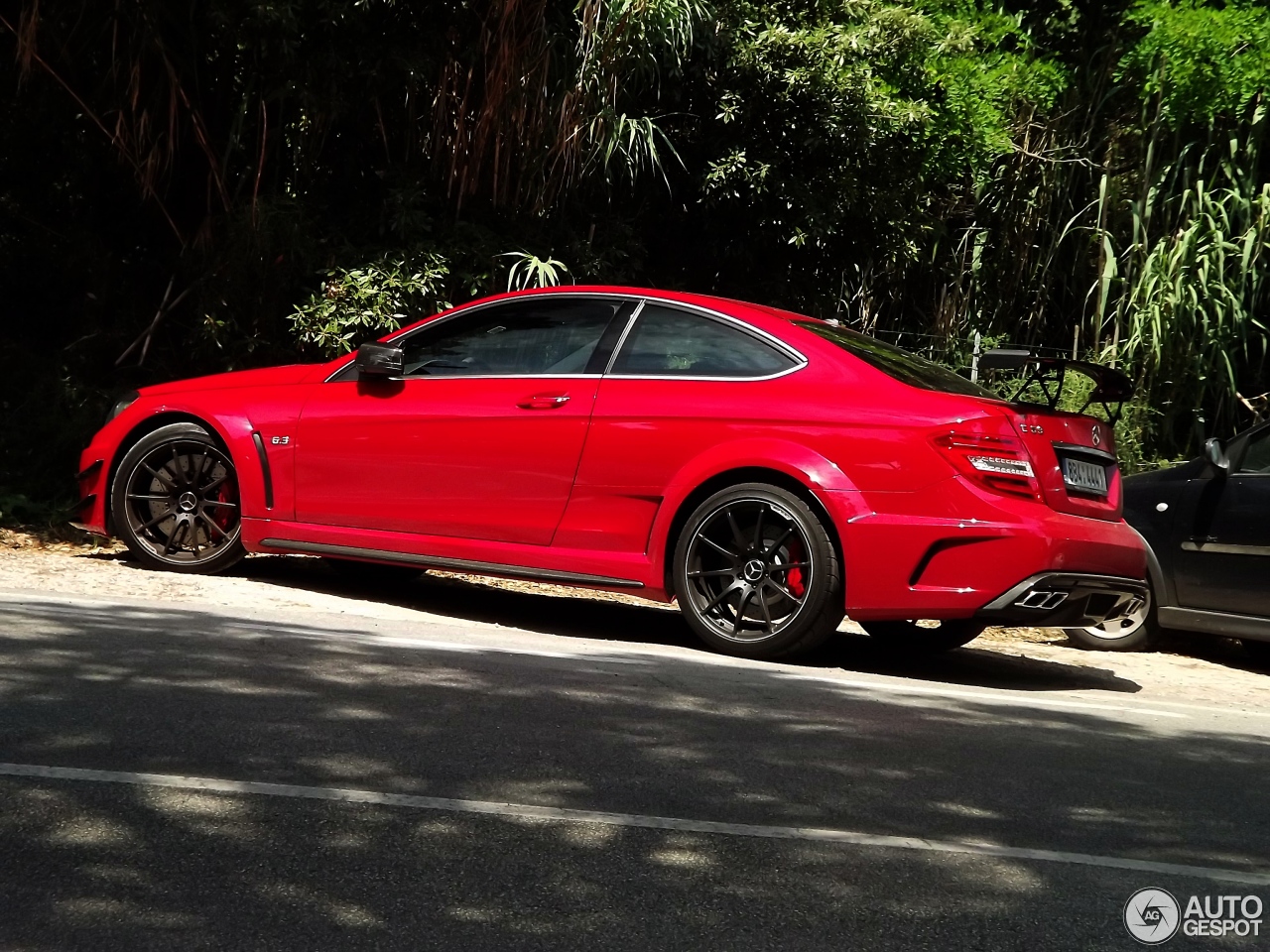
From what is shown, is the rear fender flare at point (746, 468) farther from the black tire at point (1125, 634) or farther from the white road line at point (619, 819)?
the black tire at point (1125, 634)

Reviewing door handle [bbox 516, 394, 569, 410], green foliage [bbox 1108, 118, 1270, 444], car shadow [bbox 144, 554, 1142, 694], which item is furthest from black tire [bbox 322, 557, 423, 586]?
green foliage [bbox 1108, 118, 1270, 444]

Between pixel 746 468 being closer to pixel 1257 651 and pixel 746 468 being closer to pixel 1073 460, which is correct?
pixel 1073 460

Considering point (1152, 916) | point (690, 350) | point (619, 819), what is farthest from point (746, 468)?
point (1152, 916)

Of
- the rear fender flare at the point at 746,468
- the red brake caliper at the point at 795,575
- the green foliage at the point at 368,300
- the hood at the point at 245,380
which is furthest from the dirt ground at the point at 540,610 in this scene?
the green foliage at the point at 368,300

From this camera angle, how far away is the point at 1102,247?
13.5 m

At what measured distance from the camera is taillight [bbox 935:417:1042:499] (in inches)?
253

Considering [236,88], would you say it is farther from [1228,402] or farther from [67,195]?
[1228,402]

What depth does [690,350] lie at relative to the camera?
718 cm

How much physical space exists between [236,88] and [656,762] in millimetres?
9164

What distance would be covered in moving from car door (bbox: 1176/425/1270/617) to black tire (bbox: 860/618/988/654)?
1477mm

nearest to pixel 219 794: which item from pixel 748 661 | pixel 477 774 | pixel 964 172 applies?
pixel 477 774

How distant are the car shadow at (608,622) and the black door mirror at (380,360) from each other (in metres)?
1.19

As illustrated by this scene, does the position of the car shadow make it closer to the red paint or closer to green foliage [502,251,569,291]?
the red paint

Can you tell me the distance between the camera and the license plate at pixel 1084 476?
671cm
